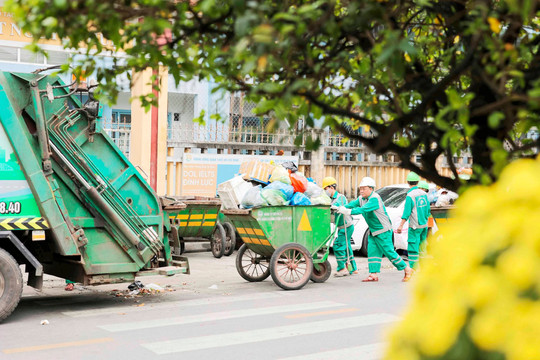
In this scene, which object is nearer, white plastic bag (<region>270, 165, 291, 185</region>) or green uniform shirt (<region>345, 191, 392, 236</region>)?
white plastic bag (<region>270, 165, 291, 185</region>)

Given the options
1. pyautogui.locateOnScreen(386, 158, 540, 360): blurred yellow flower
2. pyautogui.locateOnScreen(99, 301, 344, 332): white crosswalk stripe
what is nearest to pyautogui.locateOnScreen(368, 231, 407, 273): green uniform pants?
pyautogui.locateOnScreen(99, 301, 344, 332): white crosswalk stripe

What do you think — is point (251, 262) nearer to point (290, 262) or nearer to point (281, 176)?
point (290, 262)

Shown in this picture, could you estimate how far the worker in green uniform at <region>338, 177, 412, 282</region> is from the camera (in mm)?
10641

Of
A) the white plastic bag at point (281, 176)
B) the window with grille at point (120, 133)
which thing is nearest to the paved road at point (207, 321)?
the white plastic bag at point (281, 176)

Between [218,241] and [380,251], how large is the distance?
→ 422 centimetres

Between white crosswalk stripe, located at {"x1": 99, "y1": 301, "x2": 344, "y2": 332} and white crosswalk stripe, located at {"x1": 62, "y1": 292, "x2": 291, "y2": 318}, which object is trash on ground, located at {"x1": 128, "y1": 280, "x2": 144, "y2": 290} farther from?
white crosswalk stripe, located at {"x1": 99, "y1": 301, "x2": 344, "y2": 332}

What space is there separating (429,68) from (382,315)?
4.76 meters

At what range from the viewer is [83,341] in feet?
20.8

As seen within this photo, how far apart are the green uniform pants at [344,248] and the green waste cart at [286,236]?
2.69 feet

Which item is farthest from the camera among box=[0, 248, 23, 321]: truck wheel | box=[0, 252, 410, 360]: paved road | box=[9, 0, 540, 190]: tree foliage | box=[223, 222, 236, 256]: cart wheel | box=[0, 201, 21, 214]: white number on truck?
box=[223, 222, 236, 256]: cart wheel

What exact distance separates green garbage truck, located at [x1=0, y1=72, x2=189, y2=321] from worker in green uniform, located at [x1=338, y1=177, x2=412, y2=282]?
10.8 ft

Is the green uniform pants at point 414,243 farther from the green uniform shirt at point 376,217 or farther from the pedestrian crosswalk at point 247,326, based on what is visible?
the pedestrian crosswalk at point 247,326

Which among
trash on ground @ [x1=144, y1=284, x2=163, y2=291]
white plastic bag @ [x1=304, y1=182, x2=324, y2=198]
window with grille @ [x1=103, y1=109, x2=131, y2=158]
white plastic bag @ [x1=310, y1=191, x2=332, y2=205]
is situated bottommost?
trash on ground @ [x1=144, y1=284, x2=163, y2=291]

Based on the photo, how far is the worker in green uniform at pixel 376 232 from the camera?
1064 centimetres
